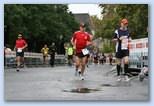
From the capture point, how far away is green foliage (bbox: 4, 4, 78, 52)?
10969 mm

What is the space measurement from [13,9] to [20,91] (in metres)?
0.81

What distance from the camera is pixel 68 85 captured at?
10961mm

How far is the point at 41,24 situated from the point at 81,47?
46cm

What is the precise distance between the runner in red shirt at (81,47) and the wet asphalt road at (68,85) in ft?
0.23

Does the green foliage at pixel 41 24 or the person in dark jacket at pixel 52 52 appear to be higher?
the green foliage at pixel 41 24

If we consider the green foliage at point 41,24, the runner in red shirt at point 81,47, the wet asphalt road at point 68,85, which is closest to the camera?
the wet asphalt road at point 68,85

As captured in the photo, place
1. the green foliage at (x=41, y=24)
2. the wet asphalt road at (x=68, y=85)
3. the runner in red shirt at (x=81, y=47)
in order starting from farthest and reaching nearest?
the runner in red shirt at (x=81, y=47), the green foliage at (x=41, y=24), the wet asphalt road at (x=68, y=85)

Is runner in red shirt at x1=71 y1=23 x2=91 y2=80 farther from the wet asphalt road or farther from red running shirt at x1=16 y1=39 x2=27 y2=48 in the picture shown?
red running shirt at x1=16 y1=39 x2=27 y2=48

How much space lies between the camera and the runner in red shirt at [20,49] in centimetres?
1103

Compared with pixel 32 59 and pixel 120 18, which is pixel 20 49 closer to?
pixel 32 59

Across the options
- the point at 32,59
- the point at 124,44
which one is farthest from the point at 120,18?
the point at 32,59

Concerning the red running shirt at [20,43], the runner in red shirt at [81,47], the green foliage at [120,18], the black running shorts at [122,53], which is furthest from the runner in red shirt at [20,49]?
the black running shorts at [122,53]

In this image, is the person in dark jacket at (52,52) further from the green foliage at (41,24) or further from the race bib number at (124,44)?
the race bib number at (124,44)

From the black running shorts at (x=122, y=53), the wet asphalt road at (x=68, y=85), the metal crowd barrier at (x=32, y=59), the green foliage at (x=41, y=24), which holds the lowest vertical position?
the wet asphalt road at (x=68, y=85)
